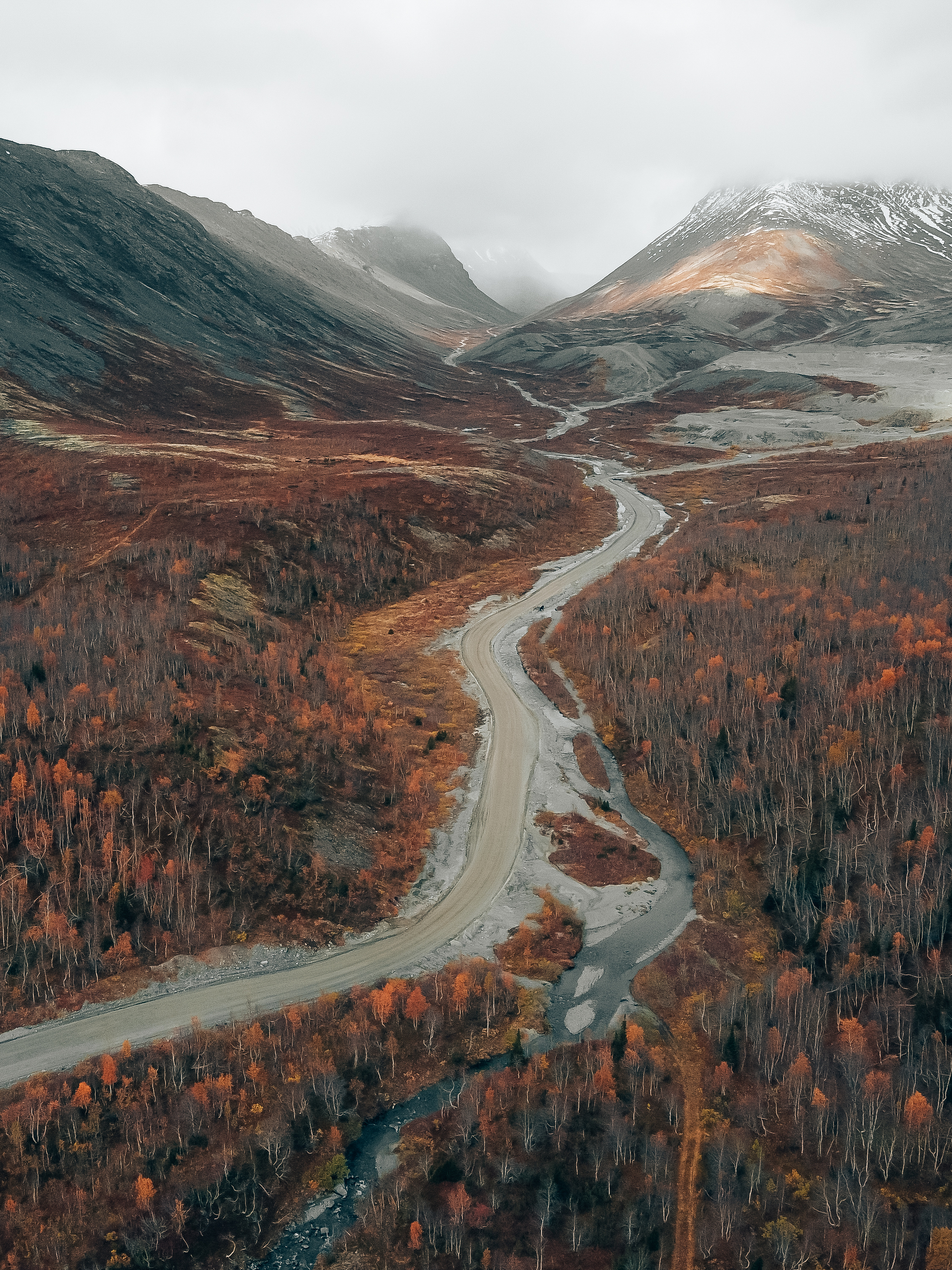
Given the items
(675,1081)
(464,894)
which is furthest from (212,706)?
(675,1081)

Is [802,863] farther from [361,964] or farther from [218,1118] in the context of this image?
[218,1118]

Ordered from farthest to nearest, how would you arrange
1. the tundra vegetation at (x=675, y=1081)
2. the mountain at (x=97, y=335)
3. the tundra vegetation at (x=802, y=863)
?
the mountain at (x=97, y=335) < the tundra vegetation at (x=802, y=863) < the tundra vegetation at (x=675, y=1081)

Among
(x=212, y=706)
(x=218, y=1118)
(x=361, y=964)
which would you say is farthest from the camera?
(x=212, y=706)

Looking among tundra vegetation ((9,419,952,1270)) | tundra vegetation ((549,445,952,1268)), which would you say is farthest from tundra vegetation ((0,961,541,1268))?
tundra vegetation ((549,445,952,1268))

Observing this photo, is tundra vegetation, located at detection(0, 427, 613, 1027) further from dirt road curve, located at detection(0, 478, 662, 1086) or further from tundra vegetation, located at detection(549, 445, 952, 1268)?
tundra vegetation, located at detection(549, 445, 952, 1268)

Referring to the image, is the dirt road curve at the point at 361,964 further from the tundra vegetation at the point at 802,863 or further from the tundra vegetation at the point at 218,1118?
the tundra vegetation at the point at 802,863

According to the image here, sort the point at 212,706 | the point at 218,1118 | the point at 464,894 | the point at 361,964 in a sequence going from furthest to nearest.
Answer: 1. the point at 212,706
2. the point at 464,894
3. the point at 361,964
4. the point at 218,1118

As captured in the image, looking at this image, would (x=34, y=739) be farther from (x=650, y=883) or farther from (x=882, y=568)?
(x=882, y=568)

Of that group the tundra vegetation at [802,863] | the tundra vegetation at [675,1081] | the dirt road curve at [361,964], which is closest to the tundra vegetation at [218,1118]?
the tundra vegetation at [675,1081]
